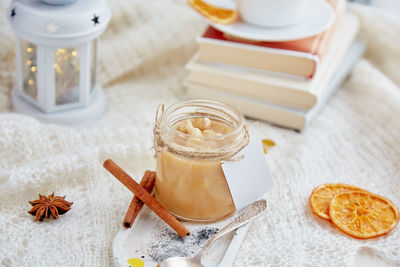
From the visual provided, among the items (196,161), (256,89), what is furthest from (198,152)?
(256,89)

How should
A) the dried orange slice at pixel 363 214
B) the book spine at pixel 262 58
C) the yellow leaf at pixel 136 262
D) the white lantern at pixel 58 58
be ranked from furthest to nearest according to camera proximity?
1. the book spine at pixel 262 58
2. the white lantern at pixel 58 58
3. the dried orange slice at pixel 363 214
4. the yellow leaf at pixel 136 262

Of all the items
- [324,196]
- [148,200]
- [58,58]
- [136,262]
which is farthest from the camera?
[58,58]

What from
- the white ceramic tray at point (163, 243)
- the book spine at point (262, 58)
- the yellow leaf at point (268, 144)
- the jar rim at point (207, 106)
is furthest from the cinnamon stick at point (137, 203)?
the book spine at point (262, 58)

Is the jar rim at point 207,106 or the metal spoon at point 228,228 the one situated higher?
the jar rim at point 207,106

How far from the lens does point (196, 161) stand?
2.69ft

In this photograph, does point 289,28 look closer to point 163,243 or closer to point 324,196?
point 324,196

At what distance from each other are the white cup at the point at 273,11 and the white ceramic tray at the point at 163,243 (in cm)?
54

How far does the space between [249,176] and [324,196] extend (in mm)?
188

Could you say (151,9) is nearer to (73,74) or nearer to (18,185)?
(73,74)

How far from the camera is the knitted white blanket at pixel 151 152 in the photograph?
2.83 feet

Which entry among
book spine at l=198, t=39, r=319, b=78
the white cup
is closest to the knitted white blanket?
book spine at l=198, t=39, r=319, b=78

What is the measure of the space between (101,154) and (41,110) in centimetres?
25

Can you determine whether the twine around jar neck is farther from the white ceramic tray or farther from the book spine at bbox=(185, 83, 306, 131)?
the book spine at bbox=(185, 83, 306, 131)

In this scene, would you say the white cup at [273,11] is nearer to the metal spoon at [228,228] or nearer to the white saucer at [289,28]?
the white saucer at [289,28]
